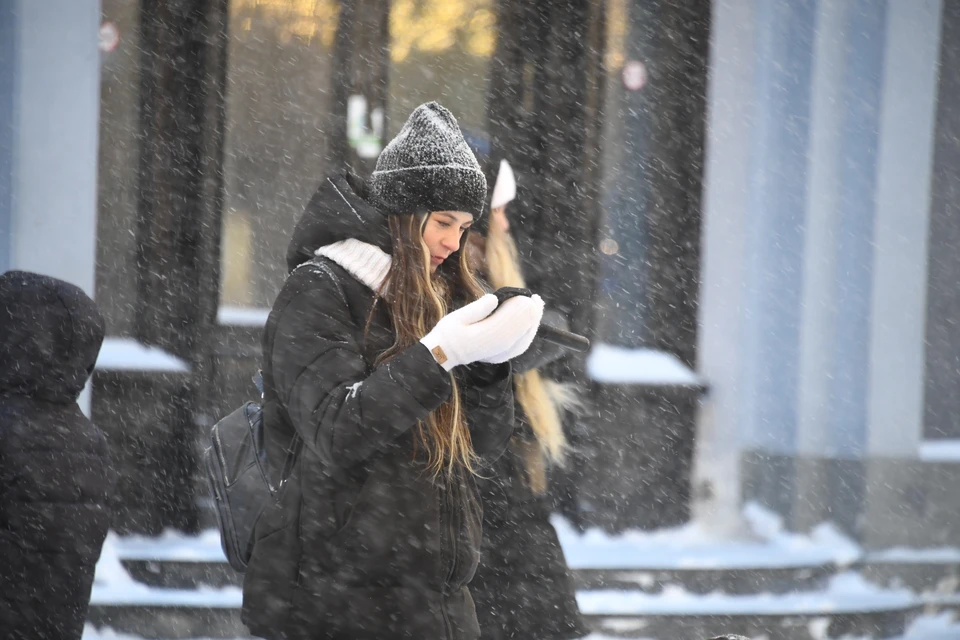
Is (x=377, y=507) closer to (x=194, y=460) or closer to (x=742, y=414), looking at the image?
(x=194, y=460)

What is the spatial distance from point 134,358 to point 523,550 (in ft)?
10.5

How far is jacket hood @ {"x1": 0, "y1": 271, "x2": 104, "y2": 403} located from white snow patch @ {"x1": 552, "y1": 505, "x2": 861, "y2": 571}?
10.0 feet

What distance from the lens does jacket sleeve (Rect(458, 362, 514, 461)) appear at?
2.35 metres

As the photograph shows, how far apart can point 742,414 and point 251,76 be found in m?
3.34

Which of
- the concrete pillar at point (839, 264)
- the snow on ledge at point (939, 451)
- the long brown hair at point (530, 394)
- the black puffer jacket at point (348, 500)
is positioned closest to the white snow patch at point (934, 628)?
the concrete pillar at point (839, 264)

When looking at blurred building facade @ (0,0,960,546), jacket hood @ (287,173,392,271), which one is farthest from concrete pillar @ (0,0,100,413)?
jacket hood @ (287,173,392,271)

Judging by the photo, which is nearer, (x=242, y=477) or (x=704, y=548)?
(x=242, y=477)

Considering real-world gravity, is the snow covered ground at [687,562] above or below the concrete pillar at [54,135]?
below

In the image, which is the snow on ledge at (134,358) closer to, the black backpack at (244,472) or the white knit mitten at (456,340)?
the black backpack at (244,472)

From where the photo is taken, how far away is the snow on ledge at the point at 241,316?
18.9ft

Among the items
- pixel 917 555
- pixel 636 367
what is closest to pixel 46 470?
pixel 636 367

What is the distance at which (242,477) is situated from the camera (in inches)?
93.7

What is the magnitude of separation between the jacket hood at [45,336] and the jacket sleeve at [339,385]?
3.77 ft

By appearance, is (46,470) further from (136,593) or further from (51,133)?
(51,133)
